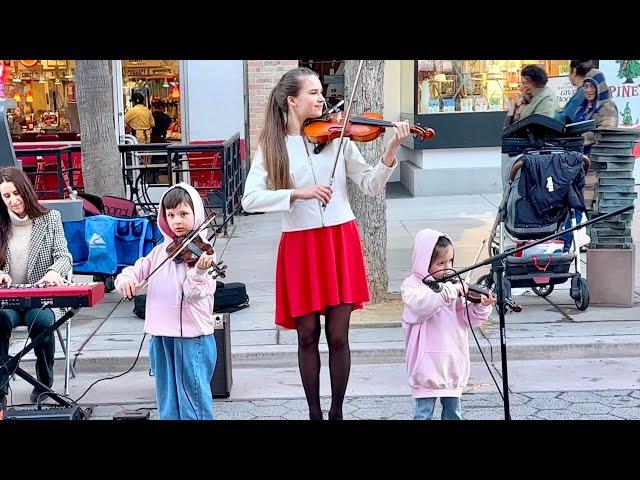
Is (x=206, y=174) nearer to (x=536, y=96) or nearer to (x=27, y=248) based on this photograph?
(x=536, y=96)

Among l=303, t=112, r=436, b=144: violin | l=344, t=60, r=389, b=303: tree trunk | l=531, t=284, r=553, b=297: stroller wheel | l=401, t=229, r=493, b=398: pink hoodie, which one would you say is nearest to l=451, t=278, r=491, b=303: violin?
l=401, t=229, r=493, b=398: pink hoodie

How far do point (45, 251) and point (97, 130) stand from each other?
352cm

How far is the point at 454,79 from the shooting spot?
13336mm

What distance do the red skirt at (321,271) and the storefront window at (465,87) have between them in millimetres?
8797

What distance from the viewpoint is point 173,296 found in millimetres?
4848

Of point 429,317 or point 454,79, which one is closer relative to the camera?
point 429,317

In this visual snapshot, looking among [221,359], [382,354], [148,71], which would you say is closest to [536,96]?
[382,354]

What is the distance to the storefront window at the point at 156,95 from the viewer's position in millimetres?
13258

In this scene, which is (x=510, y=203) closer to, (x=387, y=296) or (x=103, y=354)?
(x=387, y=296)

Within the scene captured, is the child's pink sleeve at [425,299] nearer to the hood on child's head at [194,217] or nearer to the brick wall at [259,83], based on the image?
the hood on child's head at [194,217]

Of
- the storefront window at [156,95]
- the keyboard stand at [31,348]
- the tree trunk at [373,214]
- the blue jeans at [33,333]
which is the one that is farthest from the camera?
the storefront window at [156,95]

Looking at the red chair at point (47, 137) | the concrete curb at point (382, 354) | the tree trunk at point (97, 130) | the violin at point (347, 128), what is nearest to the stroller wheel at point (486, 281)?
the concrete curb at point (382, 354)
